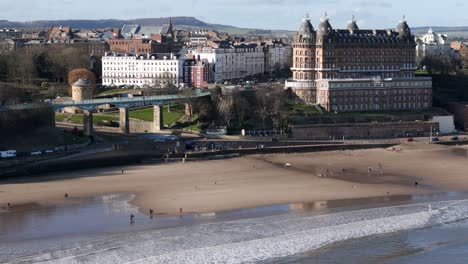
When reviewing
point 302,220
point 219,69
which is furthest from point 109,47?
point 302,220

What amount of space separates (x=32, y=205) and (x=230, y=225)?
899 cm

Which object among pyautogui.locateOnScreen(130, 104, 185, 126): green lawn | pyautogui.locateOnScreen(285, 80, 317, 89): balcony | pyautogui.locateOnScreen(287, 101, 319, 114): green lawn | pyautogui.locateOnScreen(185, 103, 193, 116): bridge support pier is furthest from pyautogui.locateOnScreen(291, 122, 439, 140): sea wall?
pyautogui.locateOnScreen(130, 104, 185, 126): green lawn

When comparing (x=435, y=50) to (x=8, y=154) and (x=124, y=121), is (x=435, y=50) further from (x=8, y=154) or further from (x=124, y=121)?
(x=8, y=154)

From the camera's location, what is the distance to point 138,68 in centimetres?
7138

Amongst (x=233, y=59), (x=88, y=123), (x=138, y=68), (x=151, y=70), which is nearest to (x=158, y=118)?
(x=88, y=123)

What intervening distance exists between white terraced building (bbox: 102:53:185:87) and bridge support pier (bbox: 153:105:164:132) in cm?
1458

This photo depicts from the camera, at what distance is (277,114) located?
2185 inches

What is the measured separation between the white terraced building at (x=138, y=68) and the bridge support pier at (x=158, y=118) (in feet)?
47.8

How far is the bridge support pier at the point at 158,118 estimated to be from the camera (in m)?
53.5

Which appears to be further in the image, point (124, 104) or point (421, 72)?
point (421, 72)

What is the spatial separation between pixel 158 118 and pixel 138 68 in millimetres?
18434

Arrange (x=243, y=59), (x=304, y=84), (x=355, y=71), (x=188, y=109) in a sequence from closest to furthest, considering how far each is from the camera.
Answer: (x=188, y=109) < (x=304, y=84) < (x=355, y=71) < (x=243, y=59)

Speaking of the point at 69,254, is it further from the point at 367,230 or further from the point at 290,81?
the point at 290,81

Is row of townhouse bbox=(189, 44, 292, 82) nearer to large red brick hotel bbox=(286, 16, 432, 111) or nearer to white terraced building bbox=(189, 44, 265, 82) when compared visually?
white terraced building bbox=(189, 44, 265, 82)
